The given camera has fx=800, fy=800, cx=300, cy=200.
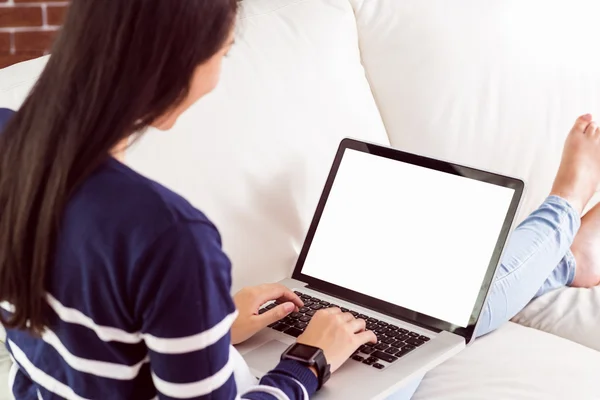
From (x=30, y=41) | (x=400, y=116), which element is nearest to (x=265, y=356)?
(x=400, y=116)

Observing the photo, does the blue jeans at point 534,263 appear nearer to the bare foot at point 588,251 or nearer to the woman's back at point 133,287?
the bare foot at point 588,251

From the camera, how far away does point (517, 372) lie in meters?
1.16

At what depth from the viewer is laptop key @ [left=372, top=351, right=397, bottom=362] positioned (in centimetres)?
105

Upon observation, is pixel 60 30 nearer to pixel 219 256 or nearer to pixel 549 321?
pixel 219 256

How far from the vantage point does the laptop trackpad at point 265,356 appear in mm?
1049

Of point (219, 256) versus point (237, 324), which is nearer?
point (219, 256)

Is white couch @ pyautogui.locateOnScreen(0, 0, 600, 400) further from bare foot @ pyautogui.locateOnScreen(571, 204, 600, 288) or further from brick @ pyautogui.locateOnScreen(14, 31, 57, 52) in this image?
brick @ pyautogui.locateOnScreen(14, 31, 57, 52)

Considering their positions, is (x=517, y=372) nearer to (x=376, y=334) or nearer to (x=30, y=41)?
(x=376, y=334)

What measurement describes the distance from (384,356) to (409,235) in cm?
23

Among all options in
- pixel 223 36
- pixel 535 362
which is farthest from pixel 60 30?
pixel 535 362

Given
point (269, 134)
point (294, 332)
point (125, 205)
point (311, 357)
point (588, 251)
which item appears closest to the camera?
point (125, 205)

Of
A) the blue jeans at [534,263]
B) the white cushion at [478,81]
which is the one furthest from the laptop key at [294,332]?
the white cushion at [478,81]

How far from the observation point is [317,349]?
919 millimetres

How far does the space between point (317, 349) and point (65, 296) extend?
332 millimetres
